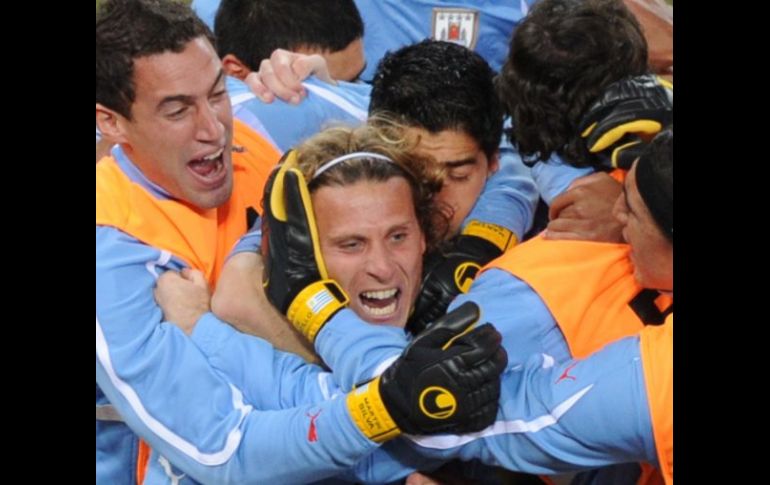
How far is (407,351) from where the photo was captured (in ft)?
5.39

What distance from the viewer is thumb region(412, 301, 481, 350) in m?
1.64

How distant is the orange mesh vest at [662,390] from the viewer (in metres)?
1.56

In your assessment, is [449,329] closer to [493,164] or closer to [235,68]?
[493,164]

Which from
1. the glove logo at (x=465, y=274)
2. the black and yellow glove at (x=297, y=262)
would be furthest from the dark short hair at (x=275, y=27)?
the glove logo at (x=465, y=274)

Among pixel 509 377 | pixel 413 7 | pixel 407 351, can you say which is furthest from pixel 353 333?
pixel 413 7

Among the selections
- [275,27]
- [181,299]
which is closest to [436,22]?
[275,27]

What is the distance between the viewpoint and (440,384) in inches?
63.1

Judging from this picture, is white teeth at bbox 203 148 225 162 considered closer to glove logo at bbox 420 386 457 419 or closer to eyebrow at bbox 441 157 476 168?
eyebrow at bbox 441 157 476 168

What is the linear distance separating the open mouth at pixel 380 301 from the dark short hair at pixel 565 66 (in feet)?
1.10

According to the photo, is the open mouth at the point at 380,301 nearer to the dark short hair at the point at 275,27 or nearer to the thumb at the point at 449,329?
the thumb at the point at 449,329

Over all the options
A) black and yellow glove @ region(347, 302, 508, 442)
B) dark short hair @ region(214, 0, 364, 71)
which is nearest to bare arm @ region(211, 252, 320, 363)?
black and yellow glove @ region(347, 302, 508, 442)

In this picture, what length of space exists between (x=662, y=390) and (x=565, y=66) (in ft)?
1.85
